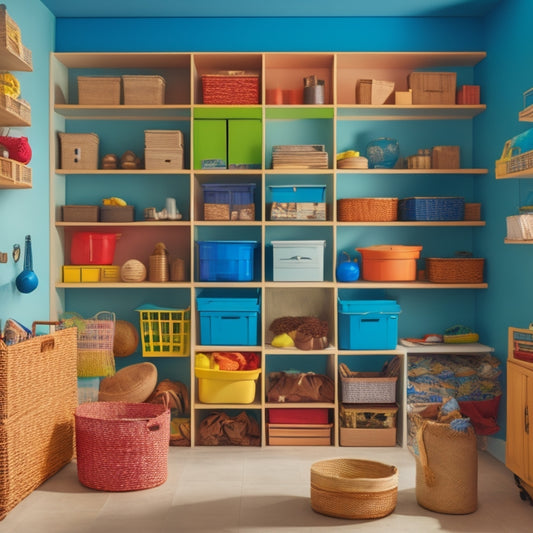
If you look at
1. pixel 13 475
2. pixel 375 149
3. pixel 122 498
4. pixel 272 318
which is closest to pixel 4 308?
pixel 13 475

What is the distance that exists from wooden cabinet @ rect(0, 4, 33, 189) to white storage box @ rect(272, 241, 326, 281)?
6.00 feet

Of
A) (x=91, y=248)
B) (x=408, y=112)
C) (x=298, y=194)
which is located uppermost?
(x=408, y=112)

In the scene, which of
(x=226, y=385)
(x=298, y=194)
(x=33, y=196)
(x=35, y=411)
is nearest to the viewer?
(x=35, y=411)

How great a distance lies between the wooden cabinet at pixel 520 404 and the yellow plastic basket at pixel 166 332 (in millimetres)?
2260

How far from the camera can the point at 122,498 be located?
3.80 metres

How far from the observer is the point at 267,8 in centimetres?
501

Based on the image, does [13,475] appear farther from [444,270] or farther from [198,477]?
[444,270]

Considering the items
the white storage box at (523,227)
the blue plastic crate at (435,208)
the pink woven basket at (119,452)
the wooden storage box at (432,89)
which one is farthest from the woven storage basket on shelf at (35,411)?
the wooden storage box at (432,89)

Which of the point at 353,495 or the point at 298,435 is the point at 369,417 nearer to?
the point at 298,435

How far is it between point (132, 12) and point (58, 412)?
9.48 feet

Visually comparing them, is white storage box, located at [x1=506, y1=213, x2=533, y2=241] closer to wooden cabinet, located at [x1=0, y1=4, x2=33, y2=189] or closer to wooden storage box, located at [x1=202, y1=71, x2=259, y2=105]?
wooden storage box, located at [x1=202, y1=71, x2=259, y2=105]

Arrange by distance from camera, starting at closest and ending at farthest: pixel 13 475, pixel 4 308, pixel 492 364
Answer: pixel 13 475 < pixel 4 308 < pixel 492 364

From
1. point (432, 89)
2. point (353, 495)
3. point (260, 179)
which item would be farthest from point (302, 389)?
point (432, 89)

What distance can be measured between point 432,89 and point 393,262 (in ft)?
4.25
